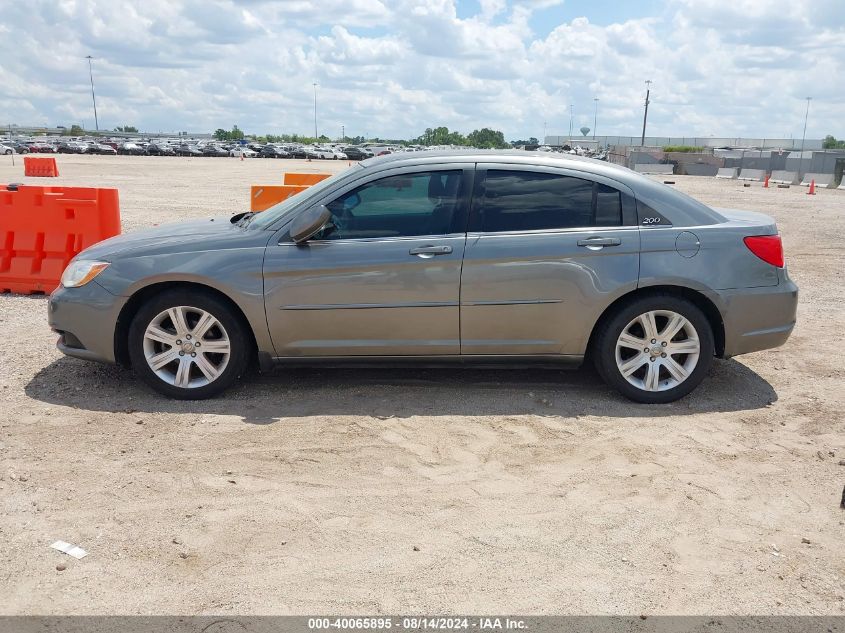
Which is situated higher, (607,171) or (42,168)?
(607,171)

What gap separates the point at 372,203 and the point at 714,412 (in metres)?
2.75

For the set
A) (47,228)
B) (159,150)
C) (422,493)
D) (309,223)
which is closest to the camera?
(422,493)

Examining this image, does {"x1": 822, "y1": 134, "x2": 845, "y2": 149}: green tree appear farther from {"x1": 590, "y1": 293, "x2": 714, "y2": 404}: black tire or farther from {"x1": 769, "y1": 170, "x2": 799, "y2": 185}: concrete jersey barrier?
{"x1": 590, "y1": 293, "x2": 714, "y2": 404}: black tire

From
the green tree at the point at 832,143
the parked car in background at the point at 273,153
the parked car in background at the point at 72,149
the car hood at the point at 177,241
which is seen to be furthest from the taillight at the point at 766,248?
the green tree at the point at 832,143

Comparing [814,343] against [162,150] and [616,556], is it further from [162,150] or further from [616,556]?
[162,150]

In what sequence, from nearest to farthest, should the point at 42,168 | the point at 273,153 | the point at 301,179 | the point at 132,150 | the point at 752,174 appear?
the point at 301,179 → the point at 42,168 → the point at 752,174 → the point at 132,150 → the point at 273,153

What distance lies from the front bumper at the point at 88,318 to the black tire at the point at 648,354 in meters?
3.30

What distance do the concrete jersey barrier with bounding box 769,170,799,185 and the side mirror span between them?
37515 millimetres

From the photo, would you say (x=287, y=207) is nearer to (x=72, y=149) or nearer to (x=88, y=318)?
(x=88, y=318)

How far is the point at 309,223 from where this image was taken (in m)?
4.97

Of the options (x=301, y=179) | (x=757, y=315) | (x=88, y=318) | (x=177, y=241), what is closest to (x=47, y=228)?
(x=88, y=318)

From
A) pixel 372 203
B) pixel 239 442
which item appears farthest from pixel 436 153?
pixel 239 442

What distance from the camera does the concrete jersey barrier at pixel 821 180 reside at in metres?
34.7

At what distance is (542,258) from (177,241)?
8.27 ft
